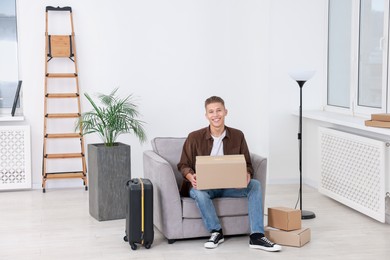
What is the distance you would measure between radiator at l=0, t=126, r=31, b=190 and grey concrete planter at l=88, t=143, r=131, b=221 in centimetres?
149

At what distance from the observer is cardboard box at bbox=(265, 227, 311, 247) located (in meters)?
4.71

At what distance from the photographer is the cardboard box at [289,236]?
471cm

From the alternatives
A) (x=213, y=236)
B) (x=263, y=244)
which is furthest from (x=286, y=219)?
(x=213, y=236)

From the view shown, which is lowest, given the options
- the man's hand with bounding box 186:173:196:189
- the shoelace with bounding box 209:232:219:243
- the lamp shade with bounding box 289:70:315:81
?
the shoelace with bounding box 209:232:219:243

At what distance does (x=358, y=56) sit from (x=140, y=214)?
9.36 feet

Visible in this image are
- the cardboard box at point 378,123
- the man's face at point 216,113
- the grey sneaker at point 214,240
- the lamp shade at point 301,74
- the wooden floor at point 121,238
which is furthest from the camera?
the lamp shade at point 301,74

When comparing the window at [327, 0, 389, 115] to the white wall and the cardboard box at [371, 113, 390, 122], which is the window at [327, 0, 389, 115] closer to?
the white wall

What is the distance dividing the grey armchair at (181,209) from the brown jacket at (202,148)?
99 millimetres

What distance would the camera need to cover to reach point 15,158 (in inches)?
270

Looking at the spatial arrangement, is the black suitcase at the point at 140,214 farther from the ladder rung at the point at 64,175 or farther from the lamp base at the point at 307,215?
the ladder rung at the point at 64,175

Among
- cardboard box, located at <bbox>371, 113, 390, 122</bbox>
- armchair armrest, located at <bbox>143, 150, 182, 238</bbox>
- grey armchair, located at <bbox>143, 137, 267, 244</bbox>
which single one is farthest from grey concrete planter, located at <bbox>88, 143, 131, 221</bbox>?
cardboard box, located at <bbox>371, 113, 390, 122</bbox>

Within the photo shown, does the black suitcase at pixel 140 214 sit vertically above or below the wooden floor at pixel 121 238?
above

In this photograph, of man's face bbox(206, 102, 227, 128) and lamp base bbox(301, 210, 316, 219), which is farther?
lamp base bbox(301, 210, 316, 219)

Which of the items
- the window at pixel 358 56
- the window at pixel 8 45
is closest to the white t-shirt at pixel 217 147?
the window at pixel 358 56
